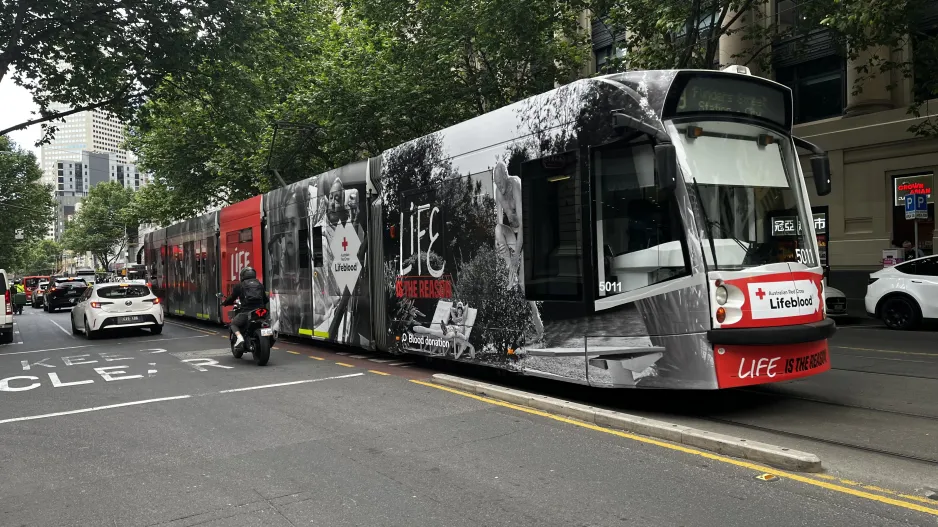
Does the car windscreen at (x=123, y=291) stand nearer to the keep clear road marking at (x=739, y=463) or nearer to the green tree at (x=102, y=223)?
the keep clear road marking at (x=739, y=463)

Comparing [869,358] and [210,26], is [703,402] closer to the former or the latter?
[869,358]

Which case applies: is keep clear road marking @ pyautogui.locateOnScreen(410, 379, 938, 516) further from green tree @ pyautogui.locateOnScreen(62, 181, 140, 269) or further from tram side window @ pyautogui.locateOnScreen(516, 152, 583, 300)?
green tree @ pyautogui.locateOnScreen(62, 181, 140, 269)

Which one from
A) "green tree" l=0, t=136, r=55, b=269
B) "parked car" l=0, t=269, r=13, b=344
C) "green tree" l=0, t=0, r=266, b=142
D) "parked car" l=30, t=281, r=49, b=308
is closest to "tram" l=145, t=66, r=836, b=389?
"green tree" l=0, t=0, r=266, b=142

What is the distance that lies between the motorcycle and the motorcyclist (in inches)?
2.3

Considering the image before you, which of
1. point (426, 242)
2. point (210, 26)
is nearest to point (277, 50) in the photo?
point (210, 26)

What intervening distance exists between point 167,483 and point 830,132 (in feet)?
69.0

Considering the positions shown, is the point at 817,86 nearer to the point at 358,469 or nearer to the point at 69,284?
the point at 358,469

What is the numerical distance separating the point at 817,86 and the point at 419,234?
1707cm

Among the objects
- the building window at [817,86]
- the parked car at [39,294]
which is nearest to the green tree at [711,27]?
the building window at [817,86]

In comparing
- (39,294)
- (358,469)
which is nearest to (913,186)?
(358,469)

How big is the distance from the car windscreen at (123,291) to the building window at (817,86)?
64.6ft

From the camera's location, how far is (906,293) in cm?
1470

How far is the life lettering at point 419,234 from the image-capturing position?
9.43m

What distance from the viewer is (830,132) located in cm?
2077
